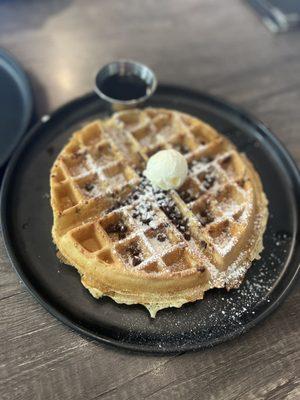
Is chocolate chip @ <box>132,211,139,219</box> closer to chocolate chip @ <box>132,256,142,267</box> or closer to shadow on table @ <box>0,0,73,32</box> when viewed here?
chocolate chip @ <box>132,256,142,267</box>

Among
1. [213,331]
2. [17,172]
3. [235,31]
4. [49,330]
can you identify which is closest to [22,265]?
[49,330]

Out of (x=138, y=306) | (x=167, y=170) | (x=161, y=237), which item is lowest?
(x=138, y=306)

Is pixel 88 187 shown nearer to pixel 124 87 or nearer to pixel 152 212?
pixel 152 212

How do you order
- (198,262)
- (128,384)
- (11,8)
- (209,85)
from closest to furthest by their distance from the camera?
1. (128,384)
2. (198,262)
3. (209,85)
4. (11,8)

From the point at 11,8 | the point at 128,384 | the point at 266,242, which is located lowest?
the point at 128,384

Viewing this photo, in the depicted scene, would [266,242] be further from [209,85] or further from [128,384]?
[209,85]

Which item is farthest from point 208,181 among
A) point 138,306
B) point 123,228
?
point 138,306

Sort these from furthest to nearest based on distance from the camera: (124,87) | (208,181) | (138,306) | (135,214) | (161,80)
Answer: (161,80) → (124,87) → (208,181) → (135,214) → (138,306)
